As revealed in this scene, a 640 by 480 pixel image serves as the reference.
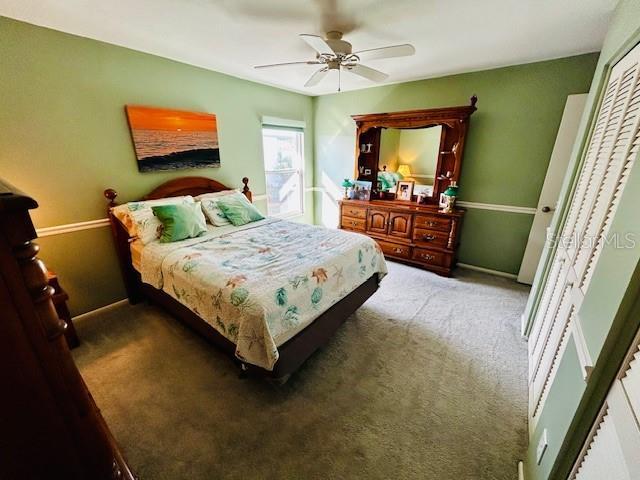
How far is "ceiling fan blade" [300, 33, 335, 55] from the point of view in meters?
1.67

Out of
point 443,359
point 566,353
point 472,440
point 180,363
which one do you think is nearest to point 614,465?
point 566,353

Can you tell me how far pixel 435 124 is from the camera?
10.6 feet

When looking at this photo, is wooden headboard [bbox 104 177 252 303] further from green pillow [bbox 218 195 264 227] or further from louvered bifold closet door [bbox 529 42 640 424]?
louvered bifold closet door [bbox 529 42 640 424]

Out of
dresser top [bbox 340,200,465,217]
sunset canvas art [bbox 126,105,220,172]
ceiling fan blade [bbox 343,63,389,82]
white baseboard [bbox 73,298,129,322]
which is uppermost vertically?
ceiling fan blade [bbox 343,63,389,82]

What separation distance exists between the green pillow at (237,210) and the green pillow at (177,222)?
432 millimetres

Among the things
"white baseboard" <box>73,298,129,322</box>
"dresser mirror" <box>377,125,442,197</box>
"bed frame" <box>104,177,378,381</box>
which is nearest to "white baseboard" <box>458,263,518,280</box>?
"dresser mirror" <box>377,125,442,197</box>

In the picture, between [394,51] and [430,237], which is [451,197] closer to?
[430,237]

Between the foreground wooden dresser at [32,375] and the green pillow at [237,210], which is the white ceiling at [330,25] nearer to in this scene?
the green pillow at [237,210]

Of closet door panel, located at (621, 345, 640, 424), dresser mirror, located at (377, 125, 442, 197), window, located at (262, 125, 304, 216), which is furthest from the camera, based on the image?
window, located at (262, 125, 304, 216)

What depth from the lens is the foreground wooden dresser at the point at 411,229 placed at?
3.20 m

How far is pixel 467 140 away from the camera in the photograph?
321 cm

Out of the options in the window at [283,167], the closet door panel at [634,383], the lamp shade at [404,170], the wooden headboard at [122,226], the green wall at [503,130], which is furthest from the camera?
the window at [283,167]

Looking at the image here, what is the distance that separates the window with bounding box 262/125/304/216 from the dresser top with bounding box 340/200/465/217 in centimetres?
111

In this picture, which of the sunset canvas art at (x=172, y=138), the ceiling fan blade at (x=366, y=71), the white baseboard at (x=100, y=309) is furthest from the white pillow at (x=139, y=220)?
the ceiling fan blade at (x=366, y=71)
